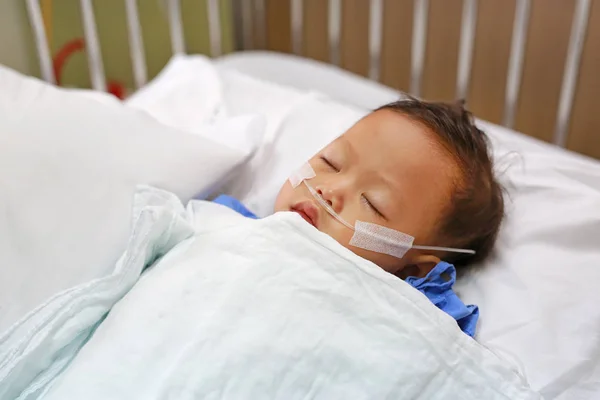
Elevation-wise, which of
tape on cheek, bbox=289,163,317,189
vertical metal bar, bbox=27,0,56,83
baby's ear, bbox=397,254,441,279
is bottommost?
baby's ear, bbox=397,254,441,279

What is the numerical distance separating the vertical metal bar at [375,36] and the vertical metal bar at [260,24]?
0.32 meters

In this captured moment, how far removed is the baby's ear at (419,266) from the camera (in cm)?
89

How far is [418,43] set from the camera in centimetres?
141

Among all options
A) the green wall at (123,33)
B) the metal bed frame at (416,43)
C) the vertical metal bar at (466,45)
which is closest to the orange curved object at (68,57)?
the green wall at (123,33)

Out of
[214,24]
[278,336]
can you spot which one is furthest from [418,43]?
[278,336]

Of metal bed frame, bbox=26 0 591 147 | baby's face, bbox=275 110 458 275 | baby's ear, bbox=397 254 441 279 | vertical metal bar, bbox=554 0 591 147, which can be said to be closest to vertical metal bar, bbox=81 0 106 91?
metal bed frame, bbox=26 0 591 147

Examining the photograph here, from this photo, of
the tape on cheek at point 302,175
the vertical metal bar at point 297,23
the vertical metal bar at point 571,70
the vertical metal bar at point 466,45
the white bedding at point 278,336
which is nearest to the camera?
the white bedding at point 278,336

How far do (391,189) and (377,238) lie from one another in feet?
0.21

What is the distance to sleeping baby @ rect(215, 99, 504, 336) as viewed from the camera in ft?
2.81

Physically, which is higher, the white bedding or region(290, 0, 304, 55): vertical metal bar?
region(290, 0, 304, 55): vertical metal bar

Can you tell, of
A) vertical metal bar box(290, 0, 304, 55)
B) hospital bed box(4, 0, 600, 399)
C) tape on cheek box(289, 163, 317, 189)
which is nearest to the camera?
hospital bed box(4, 0, 600, 399)

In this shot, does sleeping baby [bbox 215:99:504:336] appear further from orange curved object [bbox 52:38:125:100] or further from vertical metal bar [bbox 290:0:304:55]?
orange curved object [bbox 52:38:125:100]

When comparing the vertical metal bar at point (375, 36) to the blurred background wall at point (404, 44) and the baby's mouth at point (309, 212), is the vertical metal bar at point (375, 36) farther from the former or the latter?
the baby's mouth at point (309, 212)

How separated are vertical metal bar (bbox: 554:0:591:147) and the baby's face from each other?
20.2 inches
